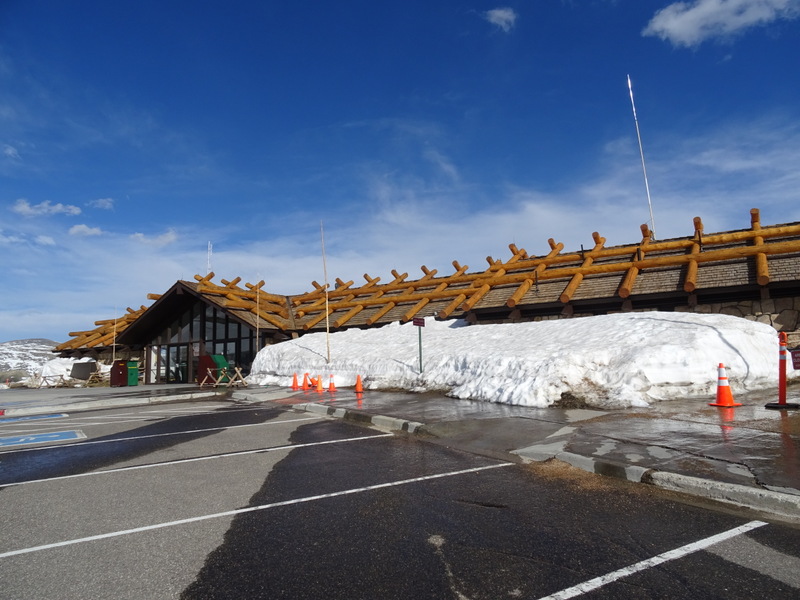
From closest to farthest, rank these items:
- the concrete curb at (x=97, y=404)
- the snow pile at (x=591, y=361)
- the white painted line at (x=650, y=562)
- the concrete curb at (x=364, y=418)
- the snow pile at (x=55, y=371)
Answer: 1. the white painted line at (x=650, y=562)
2. the concrete curb at (x=364, y=418)
3. the snow pile at (x=591, y=361)
4. the concrete curb at (x=97, y=404)
5. the snow pile at (x=55, y=371)

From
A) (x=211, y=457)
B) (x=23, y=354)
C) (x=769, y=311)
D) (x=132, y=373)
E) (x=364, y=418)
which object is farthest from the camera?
(x=23, y=354)

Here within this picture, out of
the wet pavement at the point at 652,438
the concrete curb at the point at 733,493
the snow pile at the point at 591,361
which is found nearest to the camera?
the concrete curb at the point at 733,493

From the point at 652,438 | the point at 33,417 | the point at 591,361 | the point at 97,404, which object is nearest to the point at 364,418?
the point at 591,361

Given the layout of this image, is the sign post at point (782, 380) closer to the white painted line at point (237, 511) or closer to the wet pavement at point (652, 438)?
the wet pavement at point (652, 438)

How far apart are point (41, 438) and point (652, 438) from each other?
1112 centimetres

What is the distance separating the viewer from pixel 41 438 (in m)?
9.91

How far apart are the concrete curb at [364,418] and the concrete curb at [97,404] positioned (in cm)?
742

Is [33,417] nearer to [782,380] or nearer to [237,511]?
[237,511]

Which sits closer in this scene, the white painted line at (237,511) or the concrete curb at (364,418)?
the white painted line at (237,511)

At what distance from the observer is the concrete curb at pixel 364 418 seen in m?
9.33

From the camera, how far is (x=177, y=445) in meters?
8.50

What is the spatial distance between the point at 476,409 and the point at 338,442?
3.63 meters

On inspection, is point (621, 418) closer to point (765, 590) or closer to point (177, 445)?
point (765, 590)

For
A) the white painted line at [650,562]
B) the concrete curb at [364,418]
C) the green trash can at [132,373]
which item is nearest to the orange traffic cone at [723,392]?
the concrete curb at [364,418]
